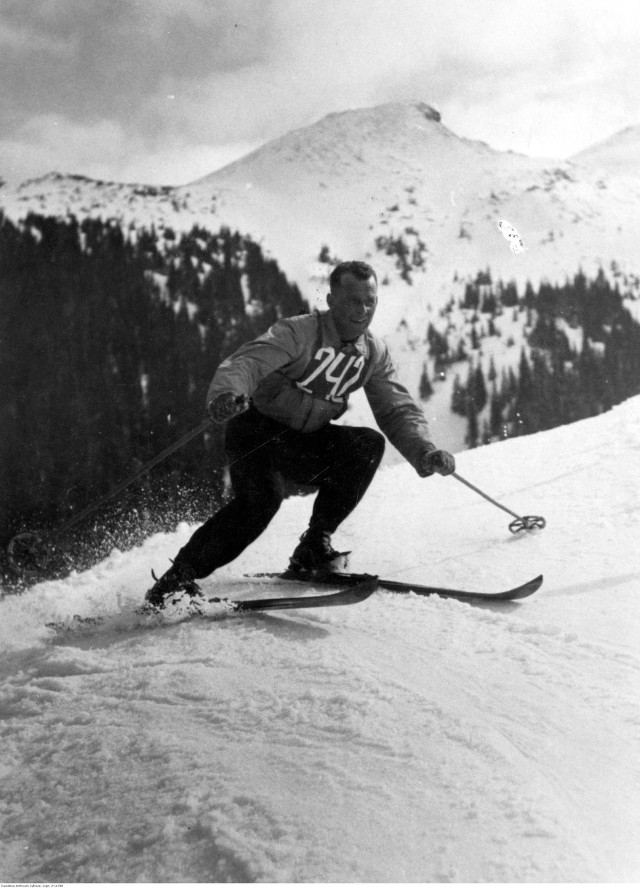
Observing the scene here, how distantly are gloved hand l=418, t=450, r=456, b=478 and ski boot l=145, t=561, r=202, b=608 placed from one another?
99 cm

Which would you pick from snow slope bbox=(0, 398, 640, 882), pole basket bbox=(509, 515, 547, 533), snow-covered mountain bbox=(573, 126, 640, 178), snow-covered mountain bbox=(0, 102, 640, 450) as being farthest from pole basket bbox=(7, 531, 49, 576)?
snow-covered mountain bbox=(573, 126, 640, 178)

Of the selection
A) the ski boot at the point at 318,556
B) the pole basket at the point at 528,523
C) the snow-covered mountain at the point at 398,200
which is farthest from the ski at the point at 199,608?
the snow-covered mountain at the point at 398,200

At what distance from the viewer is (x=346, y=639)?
1992 mm

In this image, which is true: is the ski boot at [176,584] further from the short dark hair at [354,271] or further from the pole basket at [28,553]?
the short dark hair at [354,271]

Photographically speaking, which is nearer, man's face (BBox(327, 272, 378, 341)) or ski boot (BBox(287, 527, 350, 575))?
man's face (BBox(327, 272, 378, 341))

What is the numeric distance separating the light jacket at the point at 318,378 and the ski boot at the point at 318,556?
469mm

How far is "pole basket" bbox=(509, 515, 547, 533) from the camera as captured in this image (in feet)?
10.2

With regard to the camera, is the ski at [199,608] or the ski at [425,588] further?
the ski at [425,588]

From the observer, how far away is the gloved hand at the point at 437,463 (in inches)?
106

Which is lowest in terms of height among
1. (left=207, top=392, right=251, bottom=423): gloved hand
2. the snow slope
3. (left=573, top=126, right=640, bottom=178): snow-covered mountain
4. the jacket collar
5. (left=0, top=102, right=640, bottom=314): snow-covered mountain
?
the snow slope

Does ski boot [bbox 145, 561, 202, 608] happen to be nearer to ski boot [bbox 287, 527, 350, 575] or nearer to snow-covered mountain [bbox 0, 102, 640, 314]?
ski boot [bbox 287, 527, 350, 575]

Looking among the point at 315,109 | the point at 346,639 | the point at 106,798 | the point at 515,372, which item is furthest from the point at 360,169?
the point at 515,372

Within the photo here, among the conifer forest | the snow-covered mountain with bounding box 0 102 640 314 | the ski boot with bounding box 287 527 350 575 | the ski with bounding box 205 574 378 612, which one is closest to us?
the ski with bounding box 205 574 378 612

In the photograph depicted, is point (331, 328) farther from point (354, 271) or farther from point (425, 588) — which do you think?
point (425, 588)
